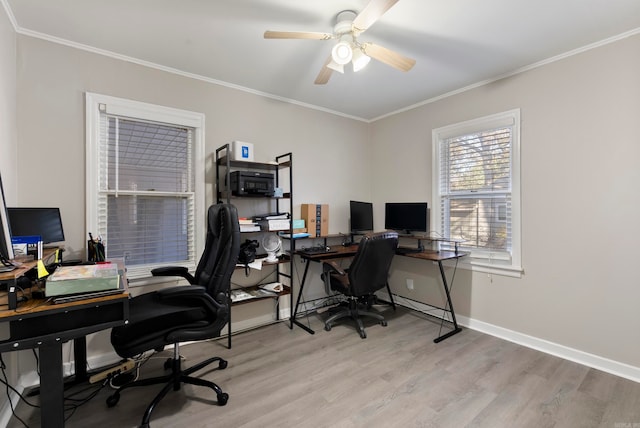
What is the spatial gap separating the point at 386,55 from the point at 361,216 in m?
2.14

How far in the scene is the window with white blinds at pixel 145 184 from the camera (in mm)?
2406

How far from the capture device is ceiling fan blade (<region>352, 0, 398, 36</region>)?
1508 millimetres

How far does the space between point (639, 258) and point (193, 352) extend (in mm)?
3617

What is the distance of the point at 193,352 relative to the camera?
259cm

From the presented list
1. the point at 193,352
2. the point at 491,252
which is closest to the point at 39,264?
the point at 193,352

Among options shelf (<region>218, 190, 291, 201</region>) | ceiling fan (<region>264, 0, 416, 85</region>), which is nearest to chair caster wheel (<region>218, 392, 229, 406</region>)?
shelf (<region>218, 190, 291, 201</region>)

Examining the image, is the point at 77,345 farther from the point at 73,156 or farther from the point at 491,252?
the point at 491,252

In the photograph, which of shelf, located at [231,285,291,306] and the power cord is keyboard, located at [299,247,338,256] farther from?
the power cord

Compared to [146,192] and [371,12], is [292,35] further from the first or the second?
[146,192]

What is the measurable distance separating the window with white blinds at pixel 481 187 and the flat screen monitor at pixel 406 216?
153 millimetres

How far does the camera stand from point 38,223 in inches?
76.1

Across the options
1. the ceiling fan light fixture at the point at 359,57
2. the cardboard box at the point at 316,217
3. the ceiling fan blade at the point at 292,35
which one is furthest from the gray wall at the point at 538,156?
the ceiling fan light fixture at the point at 359,57

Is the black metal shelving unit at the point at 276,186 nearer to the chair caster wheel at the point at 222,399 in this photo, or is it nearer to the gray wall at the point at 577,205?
the chair caster wheel at the point at 222,399

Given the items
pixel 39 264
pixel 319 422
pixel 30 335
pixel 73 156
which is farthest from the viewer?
pixel 73 156
